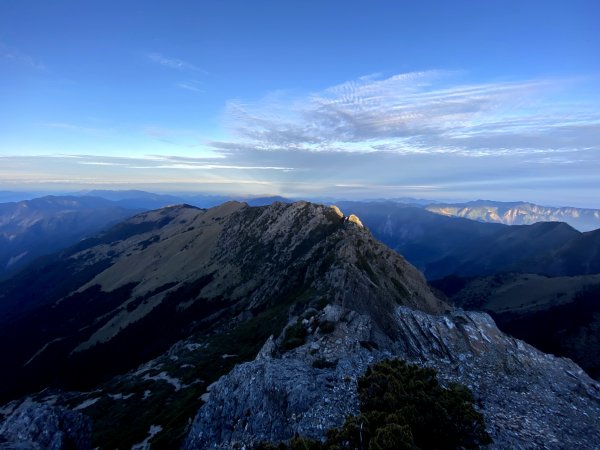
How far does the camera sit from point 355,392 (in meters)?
32.4

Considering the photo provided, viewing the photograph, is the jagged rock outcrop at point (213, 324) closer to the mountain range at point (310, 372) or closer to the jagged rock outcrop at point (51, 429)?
the mountain range at point (310, 372)

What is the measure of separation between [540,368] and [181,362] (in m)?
91.1

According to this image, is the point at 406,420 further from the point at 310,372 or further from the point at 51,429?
the point at 51,429

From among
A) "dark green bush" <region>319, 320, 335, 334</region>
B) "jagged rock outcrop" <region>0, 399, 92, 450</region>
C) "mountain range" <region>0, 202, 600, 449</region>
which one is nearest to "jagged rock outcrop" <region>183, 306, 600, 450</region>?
"mountain range" <region>0, 202, 600, 449</region>

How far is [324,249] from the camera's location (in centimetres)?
15125

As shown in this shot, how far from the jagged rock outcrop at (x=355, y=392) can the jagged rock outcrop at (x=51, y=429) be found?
19.1 metres

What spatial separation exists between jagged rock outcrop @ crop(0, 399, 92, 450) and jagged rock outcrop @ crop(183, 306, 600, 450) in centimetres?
1908

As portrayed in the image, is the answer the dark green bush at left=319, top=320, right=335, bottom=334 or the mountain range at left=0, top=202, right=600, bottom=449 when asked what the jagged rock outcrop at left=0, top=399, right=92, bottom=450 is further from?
the dark green bush at left=319, top=320, right=335, bottom=334

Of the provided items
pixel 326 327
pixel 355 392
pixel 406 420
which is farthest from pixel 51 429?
pixel 406 420

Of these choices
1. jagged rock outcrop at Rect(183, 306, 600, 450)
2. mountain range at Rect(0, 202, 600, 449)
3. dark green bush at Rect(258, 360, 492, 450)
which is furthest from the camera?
mountain range at Rect(0, 202, 600, 449)

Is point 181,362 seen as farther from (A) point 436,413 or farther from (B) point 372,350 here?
(A) point 436,413

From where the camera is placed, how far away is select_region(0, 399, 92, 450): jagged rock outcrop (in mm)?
44375

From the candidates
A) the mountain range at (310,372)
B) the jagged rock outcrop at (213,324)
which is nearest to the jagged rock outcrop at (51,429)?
the mountain range at (310,372)

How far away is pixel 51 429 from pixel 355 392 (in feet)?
134
